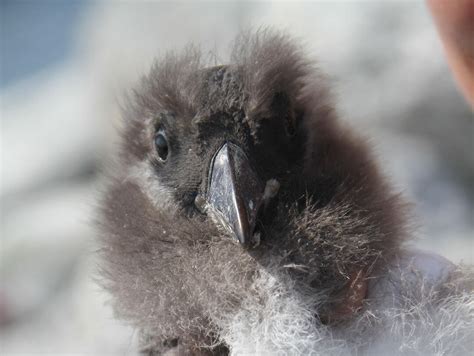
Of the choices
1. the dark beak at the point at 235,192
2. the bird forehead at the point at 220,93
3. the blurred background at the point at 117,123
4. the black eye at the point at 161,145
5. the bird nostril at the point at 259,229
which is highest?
the bird forehead at the point at 220,93

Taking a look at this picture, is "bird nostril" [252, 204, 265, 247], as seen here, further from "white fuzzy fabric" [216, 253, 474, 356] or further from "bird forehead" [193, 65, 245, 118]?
"bird forehead" [193, 65, 245, 118]

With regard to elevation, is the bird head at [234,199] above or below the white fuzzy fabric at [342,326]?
above

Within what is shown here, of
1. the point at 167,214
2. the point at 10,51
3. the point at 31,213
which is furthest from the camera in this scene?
the point at 10,51

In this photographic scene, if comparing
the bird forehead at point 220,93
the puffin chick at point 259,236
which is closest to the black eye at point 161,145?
the puffin chick at point 259,236

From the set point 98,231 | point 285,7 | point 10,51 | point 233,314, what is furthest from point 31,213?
point 10,51

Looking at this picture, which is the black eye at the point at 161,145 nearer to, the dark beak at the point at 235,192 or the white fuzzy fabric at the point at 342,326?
the dark beak at the point at 235,192

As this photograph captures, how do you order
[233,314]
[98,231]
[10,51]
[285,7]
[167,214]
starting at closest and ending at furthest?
[233,314]
[167,214]
[98,231]
[285,7]
[10,51]

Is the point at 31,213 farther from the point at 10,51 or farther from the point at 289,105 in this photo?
the point at 10,51

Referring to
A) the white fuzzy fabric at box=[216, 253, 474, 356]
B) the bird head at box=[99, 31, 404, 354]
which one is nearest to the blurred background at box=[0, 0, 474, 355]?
the bird head at box=[99, 31, 404, 354]
